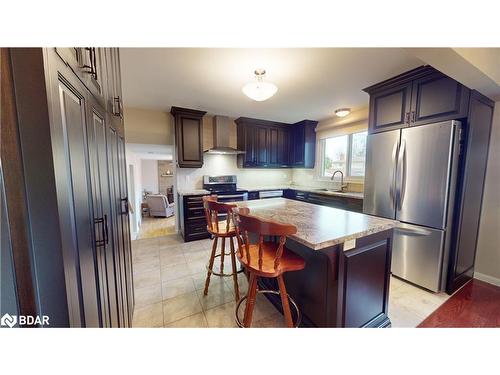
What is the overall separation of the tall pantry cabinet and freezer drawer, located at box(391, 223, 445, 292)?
284cm

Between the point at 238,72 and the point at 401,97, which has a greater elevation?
the point at 238,72

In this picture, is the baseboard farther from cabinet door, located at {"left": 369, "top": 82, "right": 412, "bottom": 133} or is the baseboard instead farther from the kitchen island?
cabinet door, located at {"left": 369, "top": 82, "right": 412, "bottom": 133}

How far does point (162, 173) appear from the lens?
30.2ft

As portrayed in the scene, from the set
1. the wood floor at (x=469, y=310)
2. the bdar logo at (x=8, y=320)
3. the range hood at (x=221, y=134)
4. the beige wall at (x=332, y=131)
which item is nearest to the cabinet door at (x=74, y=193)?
the bdar logo at (x=8, y=320)

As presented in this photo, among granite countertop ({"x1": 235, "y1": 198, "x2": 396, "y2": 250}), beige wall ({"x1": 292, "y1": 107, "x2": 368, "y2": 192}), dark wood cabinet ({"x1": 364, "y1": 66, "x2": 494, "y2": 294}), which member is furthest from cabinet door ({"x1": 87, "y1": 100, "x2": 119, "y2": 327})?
beige wall ({"x1": 292, "y1": 107, "x2": 368, "y2": 192})

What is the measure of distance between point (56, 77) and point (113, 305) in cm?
114

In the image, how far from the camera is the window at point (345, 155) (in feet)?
12.2

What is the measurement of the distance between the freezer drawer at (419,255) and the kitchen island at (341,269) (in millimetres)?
1026

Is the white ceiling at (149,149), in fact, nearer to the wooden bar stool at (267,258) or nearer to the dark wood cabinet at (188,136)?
the dark wood cabinet at (188,136)

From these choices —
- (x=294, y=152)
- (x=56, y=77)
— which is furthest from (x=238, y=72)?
(x=294, y=152)

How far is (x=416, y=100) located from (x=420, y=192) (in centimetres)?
104

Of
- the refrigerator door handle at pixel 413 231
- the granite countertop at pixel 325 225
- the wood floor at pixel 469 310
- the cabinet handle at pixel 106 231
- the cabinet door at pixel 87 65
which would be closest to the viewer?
the cabinet door at pixel 87 65

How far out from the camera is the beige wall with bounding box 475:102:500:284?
214 centimetres
